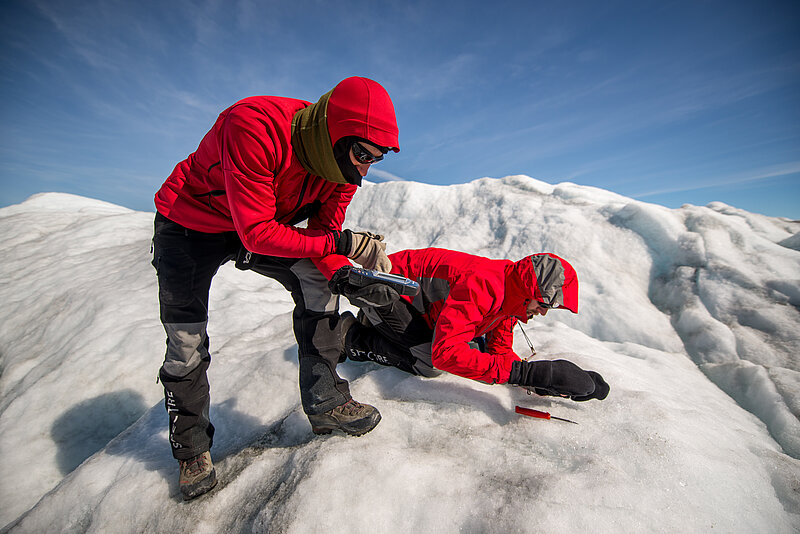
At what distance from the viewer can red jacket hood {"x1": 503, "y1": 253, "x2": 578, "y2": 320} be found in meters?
2.32

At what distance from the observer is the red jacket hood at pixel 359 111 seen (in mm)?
1609

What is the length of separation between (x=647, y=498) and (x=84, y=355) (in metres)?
5.15

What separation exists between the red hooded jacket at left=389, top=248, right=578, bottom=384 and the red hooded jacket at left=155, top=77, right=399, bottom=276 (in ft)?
3.13

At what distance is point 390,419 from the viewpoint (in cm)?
226

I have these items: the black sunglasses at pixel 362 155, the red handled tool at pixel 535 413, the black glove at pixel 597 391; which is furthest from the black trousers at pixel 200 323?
the black glove at pixel 597 391

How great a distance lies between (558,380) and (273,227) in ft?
6.53

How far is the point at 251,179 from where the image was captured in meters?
1.59

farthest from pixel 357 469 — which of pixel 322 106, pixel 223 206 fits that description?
pixel 322 106

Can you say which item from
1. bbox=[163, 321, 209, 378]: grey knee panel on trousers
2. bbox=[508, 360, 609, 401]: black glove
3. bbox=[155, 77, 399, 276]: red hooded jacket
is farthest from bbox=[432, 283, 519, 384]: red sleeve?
Answer: bbox=[163, 321, 209, 378]: grey knee panel on trousers

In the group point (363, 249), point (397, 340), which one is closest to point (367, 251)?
point (363, 249)

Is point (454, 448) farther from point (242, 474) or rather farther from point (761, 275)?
point (761, 275)

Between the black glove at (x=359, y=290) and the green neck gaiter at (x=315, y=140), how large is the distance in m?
0.55

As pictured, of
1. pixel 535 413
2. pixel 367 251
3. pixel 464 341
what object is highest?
pixel 367 251

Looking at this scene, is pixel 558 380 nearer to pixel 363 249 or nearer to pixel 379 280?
pixel 379 280
